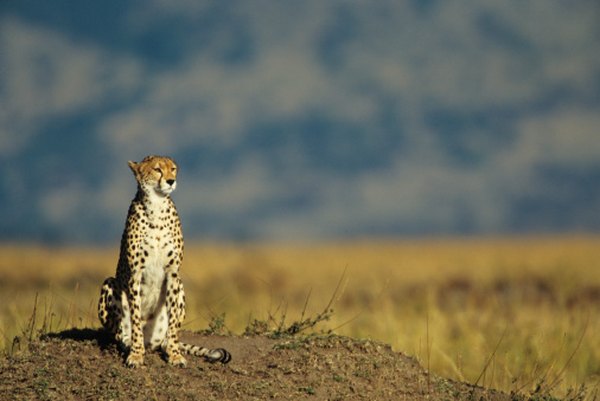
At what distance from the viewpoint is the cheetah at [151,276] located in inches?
260

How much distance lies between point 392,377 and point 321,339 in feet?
2.56

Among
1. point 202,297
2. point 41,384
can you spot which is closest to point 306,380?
point 41,384

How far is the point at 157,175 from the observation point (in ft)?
21.4

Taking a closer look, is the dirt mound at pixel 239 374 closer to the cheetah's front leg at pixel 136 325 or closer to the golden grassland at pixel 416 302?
the cheetah's front leg at pixel 136 325

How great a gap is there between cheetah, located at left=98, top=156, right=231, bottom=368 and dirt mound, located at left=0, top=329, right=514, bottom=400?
5.3 inches

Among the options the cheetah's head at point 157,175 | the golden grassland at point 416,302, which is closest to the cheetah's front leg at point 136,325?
the cheetah's head at point 157,175

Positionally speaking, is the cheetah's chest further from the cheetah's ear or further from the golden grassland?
the golden grassland

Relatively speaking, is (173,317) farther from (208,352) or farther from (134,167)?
(134,167)

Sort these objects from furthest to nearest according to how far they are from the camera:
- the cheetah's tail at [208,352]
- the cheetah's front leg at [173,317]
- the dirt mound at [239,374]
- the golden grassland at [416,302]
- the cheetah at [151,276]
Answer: the golden grassland at [416,302], the cheetah's tail at [208,352], the cheetah's front leg at [173,317], the cheetah at [151,276], the dirt mound at [239,374]

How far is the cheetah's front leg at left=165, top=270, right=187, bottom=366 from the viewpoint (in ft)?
22.1

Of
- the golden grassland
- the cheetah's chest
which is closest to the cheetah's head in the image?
the cheetah's chest

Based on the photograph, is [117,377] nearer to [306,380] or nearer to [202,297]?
[306,380]

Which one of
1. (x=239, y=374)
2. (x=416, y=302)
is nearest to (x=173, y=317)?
(x=239, y=374)

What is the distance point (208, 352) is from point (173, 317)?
15.5 inches
